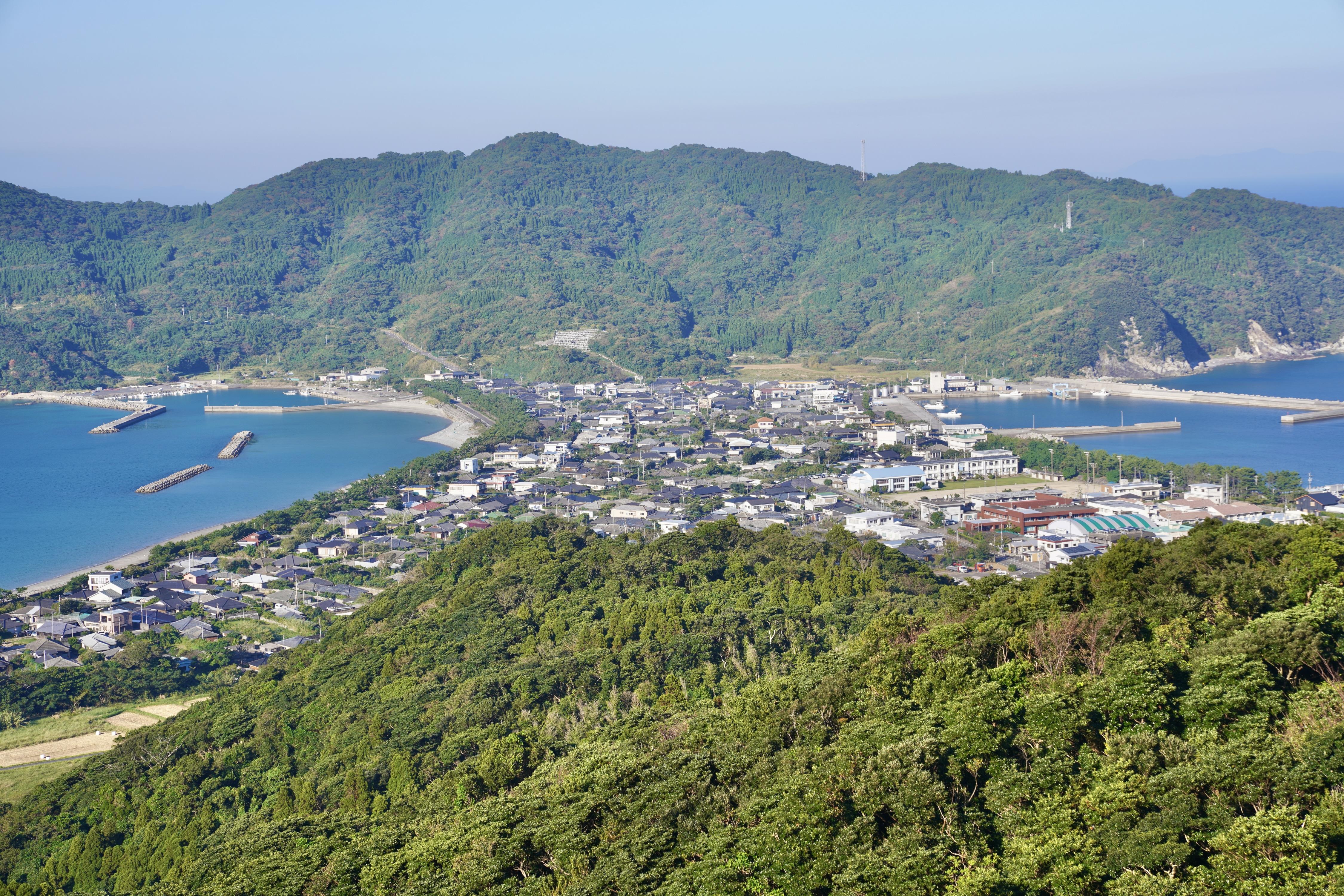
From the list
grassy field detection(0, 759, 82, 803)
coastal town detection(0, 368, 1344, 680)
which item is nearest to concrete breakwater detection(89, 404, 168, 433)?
coastal town detection(0, 368, 1344, 680)

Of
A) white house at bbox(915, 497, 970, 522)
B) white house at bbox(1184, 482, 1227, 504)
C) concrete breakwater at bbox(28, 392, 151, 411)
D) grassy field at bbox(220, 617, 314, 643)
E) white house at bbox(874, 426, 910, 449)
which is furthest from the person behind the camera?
concrete breakwater at bbox(28, 392, 151, 411)

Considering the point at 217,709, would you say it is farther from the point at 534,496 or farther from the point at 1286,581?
the point at 534,496

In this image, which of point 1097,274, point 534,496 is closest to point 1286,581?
point 534,496

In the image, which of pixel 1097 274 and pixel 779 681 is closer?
pixel 779 681

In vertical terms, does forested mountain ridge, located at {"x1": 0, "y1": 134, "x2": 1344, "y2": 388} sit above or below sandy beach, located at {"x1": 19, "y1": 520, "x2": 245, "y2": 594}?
above

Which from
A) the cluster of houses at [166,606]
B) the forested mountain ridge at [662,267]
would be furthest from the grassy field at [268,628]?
the forested mountain ridge at [662,267]

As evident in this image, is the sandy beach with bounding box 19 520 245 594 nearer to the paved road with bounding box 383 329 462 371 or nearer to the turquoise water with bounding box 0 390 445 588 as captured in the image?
the turquoise water with bounding box 0 390 445 588
